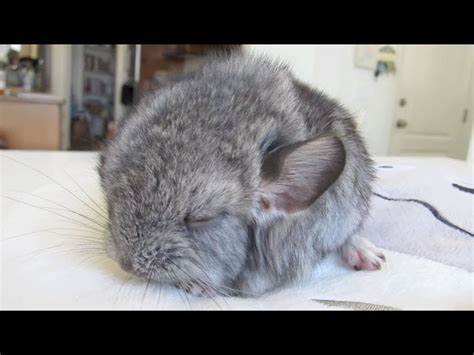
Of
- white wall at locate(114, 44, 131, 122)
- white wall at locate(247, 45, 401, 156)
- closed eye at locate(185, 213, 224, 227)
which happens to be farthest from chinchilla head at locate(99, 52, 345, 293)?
white wall at locate(114, 44, 131, 122)

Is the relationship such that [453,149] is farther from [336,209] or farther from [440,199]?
[336,209]

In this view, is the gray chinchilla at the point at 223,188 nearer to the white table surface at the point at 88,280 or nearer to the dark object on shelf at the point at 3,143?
the white table surface at the point at 88,280

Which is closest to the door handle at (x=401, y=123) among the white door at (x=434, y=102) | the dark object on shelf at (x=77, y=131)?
the white door at (x=434, y=102)

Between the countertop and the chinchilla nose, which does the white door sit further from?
the chinchilla nose

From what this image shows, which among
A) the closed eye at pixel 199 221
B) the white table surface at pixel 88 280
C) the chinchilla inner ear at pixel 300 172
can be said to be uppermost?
the chinchilla inner ear at pixel 300 172
